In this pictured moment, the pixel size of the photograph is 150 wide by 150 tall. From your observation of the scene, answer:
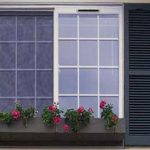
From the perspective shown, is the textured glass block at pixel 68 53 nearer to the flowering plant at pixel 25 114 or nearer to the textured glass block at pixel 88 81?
the textured glass block at pixel 88 81

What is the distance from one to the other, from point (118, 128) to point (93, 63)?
0.86 m

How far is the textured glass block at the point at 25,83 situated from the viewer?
340 inches

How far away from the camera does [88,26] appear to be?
8680 mm

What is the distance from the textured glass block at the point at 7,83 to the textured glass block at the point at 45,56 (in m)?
0.34

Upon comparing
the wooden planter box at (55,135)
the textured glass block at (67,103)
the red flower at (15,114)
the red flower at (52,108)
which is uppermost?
the textured glass block at (67,103)

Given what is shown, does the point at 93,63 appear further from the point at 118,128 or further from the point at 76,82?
the point at 118,128

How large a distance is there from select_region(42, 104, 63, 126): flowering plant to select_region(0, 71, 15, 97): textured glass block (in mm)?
555

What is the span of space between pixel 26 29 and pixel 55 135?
52.4 inches

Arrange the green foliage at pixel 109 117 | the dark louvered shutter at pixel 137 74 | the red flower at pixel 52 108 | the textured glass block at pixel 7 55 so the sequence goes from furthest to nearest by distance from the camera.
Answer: the textured glass block at pixel 7 55
the dark louvered shutter at pixel 137 74
the red flower at pixel 52 108
the green foliage at pixel 109 117

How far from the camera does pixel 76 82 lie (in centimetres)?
859

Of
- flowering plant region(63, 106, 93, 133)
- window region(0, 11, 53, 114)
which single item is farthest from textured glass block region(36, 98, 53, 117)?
flowering plant region(63, 106, 93, 133)

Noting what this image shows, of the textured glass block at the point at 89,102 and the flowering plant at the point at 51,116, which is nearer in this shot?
the flowering plant at the point at 51,116

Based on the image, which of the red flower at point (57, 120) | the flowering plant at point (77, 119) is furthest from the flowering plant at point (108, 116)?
the red flower at point (57, 120)

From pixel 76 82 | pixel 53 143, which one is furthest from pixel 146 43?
pixel 53 143
